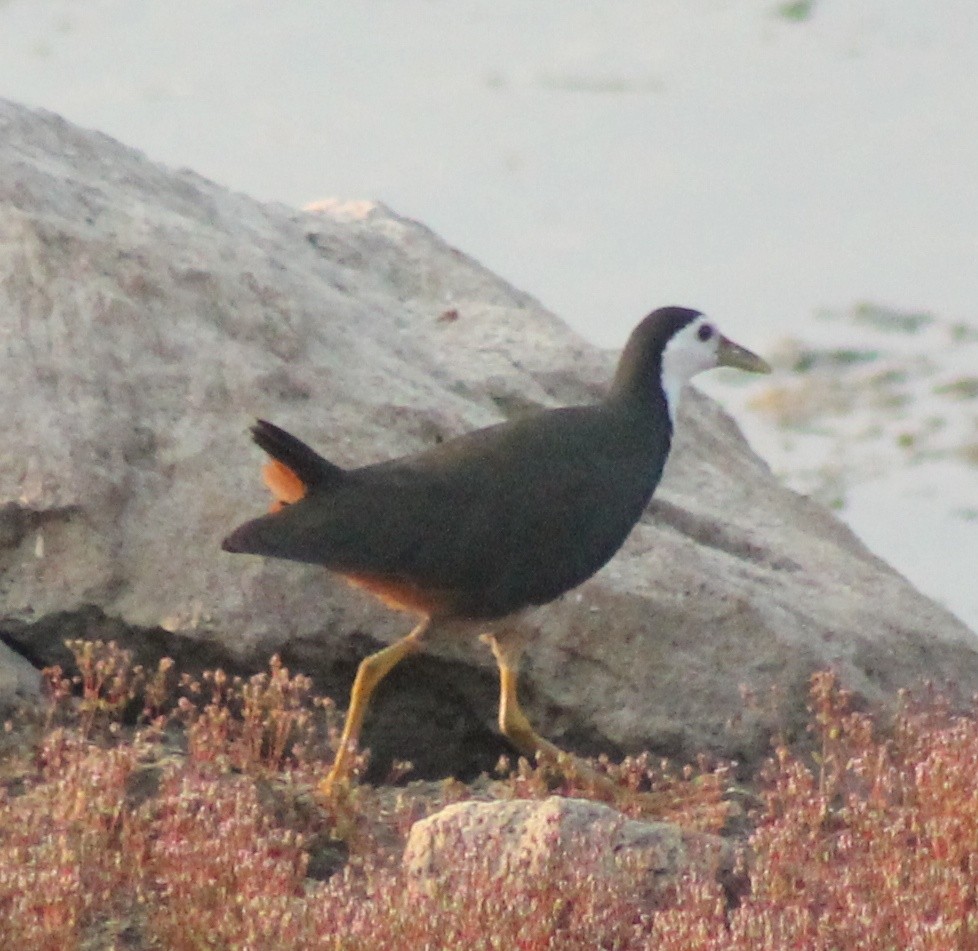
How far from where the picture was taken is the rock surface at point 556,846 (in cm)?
457

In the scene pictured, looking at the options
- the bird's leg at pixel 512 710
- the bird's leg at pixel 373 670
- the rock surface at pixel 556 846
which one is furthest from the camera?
the bird's leg at pixel 512 710

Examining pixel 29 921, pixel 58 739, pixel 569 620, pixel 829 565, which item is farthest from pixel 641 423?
pixel 29 921

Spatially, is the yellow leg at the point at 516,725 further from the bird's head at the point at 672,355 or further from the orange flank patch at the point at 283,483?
the bird's head at the point at 672,355

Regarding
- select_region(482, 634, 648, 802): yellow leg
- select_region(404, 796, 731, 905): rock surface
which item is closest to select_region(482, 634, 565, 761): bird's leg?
select_region(482, 634, 648, 802): yellow leg

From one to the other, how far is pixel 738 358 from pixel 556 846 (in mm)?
2875

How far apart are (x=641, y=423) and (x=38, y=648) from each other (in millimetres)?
1893

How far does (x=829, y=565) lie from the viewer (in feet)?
24.1

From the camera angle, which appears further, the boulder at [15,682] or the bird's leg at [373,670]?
the bird's leg at [373,670]

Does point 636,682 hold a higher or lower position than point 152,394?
lower

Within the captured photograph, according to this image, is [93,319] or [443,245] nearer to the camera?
[93,319]

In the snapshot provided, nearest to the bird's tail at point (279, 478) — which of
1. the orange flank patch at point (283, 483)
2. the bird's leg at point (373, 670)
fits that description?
the orange flank patch at point (283, 483)

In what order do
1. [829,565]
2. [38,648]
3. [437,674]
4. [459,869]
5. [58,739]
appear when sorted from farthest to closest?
[829,565], [437,674], [38,648], [58,739], [459,869]

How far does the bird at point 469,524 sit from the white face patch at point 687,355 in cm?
49

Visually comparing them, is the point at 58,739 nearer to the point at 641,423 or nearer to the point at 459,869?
the point at 459,869
